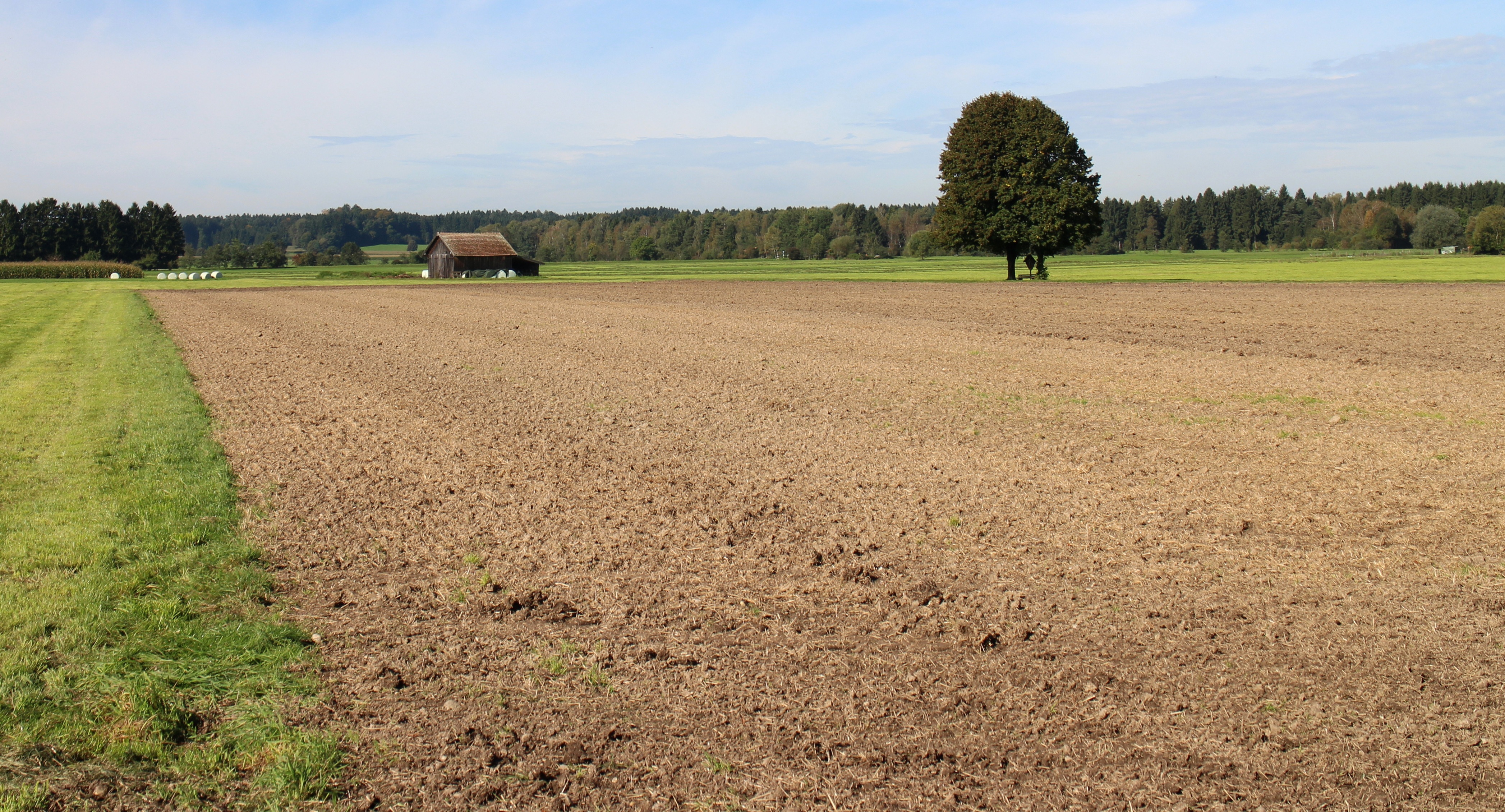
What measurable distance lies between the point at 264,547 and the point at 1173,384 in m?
12.0

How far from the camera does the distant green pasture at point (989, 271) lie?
52125mm

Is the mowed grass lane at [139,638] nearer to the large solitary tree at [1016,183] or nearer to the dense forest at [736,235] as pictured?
the large solitary tree at [1016,183]

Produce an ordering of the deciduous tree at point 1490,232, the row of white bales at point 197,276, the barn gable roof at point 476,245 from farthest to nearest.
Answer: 1. the deciduous tree at point 1490,232
2. the row of white bales at point 197,276
3. the barn gable roof at point 476,245

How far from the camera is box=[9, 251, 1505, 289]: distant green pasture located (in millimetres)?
52125

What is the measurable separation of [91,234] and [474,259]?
74.6 m

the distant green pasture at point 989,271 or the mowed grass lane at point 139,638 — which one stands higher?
the distant green pasture at point 989,271

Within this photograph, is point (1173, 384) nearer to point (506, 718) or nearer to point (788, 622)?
point (788, 622)

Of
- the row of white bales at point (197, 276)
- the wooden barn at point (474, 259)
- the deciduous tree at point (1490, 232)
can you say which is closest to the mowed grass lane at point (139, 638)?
the wooden barn at point (474, 259)

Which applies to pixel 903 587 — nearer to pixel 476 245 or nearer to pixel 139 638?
pixel 139 638

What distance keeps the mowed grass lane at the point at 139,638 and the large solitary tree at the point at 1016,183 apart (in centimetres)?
4866

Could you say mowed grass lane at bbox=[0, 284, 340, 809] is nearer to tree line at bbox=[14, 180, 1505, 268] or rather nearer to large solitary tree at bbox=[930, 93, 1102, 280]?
large solitary tree at bbox=[930, 93, 1102, 280]

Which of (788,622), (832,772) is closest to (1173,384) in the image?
(788,622)

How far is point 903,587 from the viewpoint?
6.03 metres

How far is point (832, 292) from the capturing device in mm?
46625
